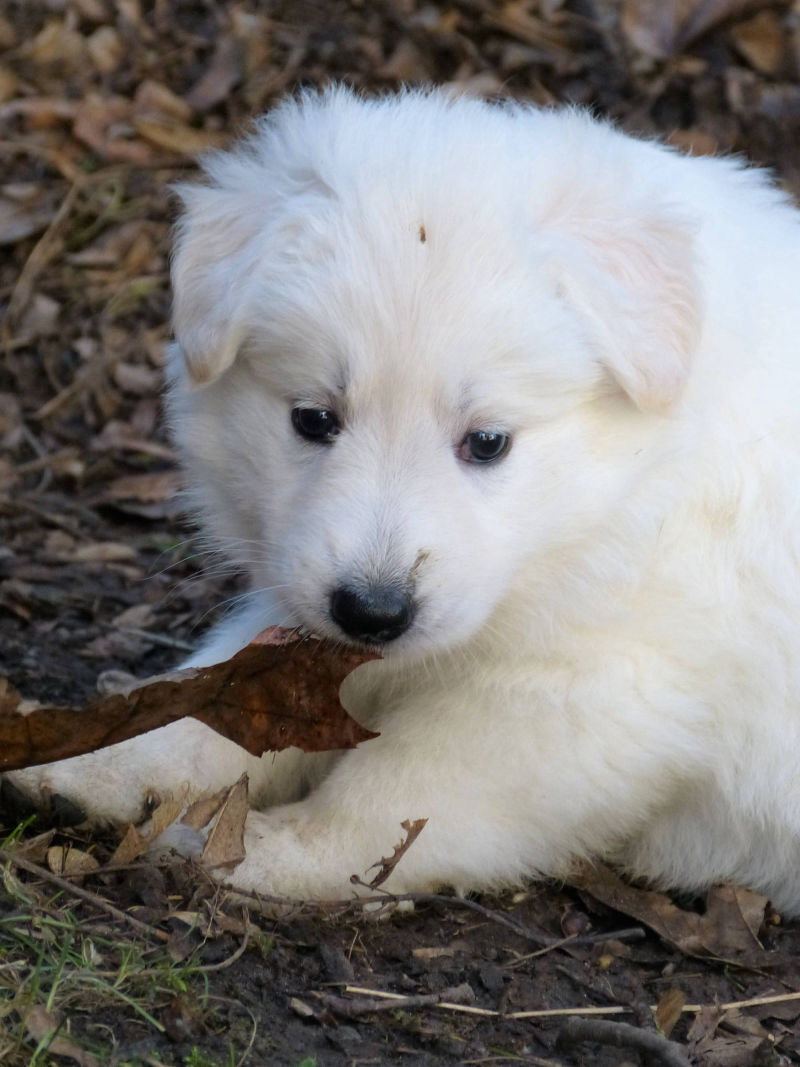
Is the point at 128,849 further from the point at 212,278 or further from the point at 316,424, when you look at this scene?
the point at 212,278

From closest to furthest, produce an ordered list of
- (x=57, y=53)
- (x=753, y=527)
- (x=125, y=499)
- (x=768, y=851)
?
(x=753, y=527)
(x=768, y=851)
(x=125, y=499)
(x=57, y=53)

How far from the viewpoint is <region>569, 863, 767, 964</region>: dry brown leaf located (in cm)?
398

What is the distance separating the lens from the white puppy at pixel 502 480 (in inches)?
136

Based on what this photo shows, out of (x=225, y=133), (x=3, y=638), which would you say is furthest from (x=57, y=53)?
(x=3, y=638)

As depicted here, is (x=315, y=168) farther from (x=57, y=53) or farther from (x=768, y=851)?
(x=57, y=53)

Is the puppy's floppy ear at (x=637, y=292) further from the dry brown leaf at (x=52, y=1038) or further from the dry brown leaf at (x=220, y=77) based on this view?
the dry brown leaf at (x=220, y=77)

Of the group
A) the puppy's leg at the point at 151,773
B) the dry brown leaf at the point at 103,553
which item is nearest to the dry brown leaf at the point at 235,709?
the puppy's leg at the point at 151,773

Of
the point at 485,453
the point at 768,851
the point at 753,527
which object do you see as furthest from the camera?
the point at 768,851

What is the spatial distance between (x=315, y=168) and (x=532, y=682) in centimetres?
146

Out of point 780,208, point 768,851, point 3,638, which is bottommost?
point 3,638

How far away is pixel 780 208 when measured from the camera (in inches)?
167

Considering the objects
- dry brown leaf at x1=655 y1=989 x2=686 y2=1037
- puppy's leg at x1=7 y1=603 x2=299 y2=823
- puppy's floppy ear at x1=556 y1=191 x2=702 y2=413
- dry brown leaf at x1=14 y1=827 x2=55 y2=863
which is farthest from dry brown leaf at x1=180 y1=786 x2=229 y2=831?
puppy's floppy ear at x1=556 y1=191 x2=702 y2=413

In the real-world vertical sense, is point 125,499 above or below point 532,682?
below

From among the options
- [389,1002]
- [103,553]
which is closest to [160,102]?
[103,553]
